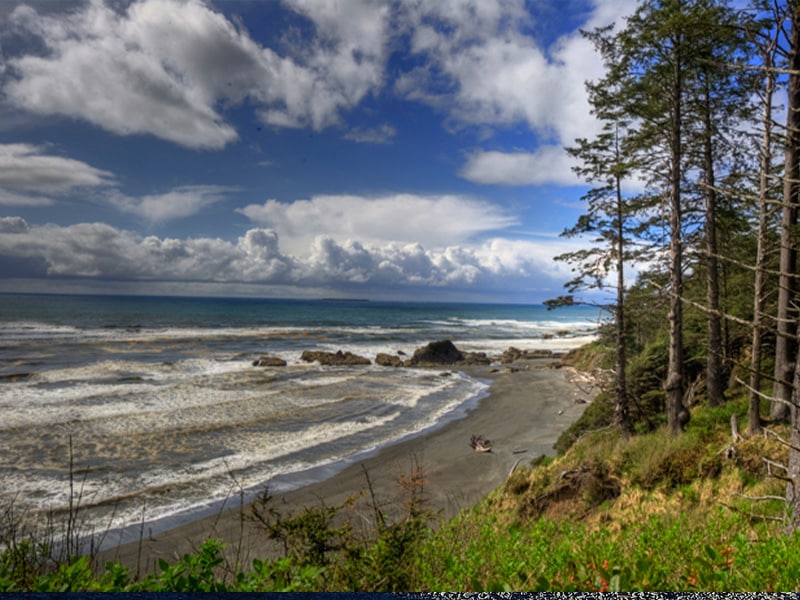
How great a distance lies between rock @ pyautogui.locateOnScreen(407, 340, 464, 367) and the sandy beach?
13.9m

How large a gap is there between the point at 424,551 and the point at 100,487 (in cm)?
1100

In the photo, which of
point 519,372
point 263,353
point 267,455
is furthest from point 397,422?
point 263,353

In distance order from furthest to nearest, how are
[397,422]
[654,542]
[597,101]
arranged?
[397,422] → [597,101] → [654,542]

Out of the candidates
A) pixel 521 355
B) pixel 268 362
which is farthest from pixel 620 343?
pixel 521 355

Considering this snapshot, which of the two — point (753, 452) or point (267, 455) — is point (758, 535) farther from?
point (267, 455)

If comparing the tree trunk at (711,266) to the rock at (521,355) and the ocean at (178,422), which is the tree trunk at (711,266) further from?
the rock at (521,355)

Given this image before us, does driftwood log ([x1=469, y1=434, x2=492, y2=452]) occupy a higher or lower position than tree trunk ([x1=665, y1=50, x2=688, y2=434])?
lower

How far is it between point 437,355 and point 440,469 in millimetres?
27646

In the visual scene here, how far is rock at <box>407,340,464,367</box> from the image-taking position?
136 feet

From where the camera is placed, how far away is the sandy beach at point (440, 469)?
922 cm

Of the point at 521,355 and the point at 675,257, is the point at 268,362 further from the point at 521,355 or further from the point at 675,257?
the point at 675,257

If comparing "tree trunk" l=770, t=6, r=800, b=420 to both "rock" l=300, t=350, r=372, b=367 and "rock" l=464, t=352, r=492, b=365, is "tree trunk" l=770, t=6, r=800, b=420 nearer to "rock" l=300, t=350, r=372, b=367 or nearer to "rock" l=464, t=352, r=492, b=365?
"rock" l=300, t=350, r=372, b=367

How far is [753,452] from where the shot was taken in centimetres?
883

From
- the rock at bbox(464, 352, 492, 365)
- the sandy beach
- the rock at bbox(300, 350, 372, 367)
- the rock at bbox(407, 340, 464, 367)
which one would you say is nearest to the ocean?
the sandy beach
